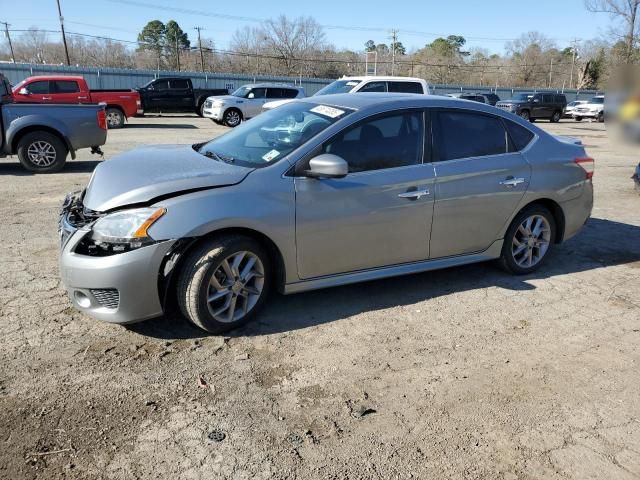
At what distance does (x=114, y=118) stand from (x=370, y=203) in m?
→ 17.8

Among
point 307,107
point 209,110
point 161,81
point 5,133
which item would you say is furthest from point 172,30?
point 307,107

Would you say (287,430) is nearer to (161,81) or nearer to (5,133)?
(5,133)

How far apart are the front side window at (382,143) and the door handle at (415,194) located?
0.79 feet

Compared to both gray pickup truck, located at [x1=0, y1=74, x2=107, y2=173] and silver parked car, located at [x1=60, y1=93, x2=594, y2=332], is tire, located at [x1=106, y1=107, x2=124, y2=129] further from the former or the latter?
silver parked car, located at [x1=60, y1=93, x2=594, y2=332]

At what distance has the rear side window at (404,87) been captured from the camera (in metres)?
15.2

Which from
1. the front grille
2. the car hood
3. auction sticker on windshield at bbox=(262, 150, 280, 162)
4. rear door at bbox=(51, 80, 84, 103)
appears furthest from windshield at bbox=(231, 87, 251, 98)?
the front grille

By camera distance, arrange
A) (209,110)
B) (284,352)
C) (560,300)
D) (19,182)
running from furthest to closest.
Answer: (209,110)
(19,182)
(560,300)
(284,352)

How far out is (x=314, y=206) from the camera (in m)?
3.90

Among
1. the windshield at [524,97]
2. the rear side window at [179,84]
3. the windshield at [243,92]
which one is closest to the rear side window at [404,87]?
the windshield at [243,92]

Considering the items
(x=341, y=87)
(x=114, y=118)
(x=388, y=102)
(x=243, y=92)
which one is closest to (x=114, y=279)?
(x=388, y=102)

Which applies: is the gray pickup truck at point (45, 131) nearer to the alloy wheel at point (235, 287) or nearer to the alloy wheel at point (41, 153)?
the alloy wheel at point (41, 153)

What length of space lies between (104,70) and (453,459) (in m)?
34.8

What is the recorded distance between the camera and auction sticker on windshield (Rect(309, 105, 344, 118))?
426 cm

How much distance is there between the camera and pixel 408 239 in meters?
4.39
